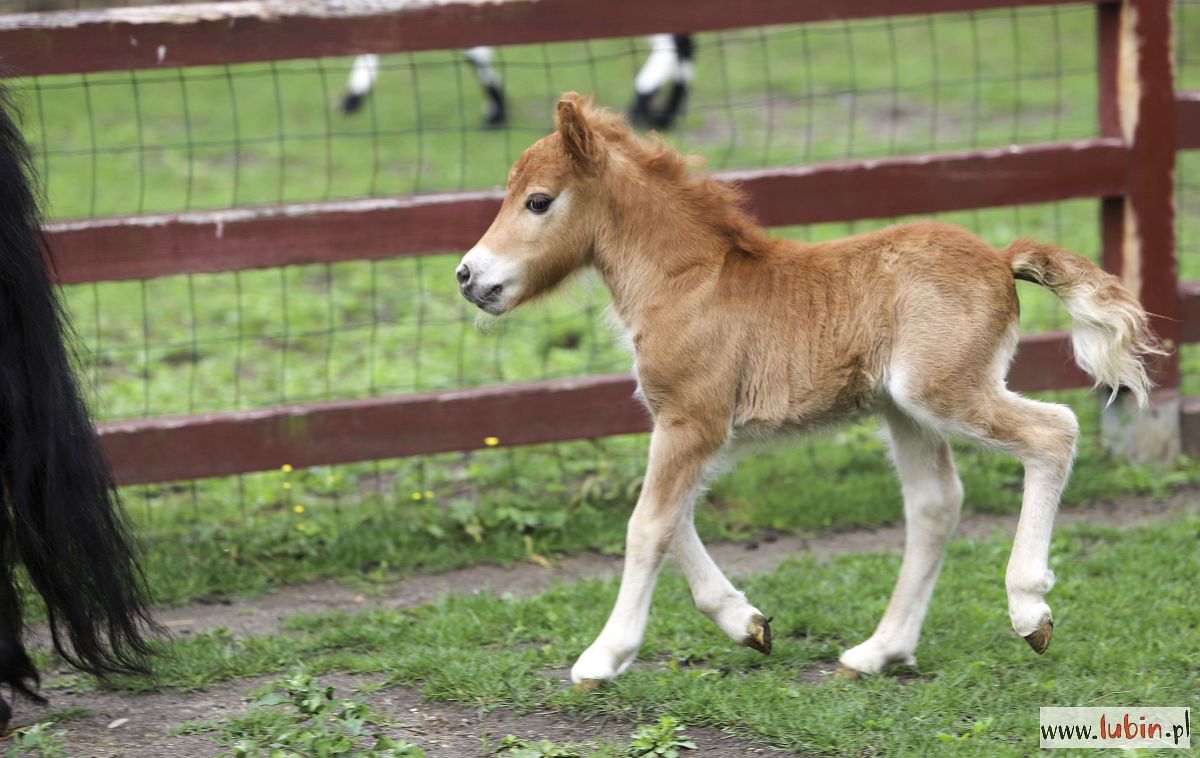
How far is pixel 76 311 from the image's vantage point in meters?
7.93

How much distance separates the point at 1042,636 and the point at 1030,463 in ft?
1.51

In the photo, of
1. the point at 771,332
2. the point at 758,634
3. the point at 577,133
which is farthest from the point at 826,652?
the point at 577,133

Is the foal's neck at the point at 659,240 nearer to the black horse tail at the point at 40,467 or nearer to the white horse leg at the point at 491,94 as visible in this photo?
the black horse tail at the point at 40,467

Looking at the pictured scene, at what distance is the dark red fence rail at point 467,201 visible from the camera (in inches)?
190

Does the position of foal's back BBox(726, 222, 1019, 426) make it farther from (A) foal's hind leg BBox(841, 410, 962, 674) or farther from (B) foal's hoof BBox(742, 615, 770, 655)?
(B) foal's hoof BBox(742, 615, 770, 655)

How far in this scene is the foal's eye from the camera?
12.5ft

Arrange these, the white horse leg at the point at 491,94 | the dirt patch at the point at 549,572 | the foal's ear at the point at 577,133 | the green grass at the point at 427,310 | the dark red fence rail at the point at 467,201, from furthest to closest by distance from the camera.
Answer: the white horse leg at the point at 491,94 → the green grass at the point at 427,310 → the dark red fence rail at the point at 467,201 → the dirt patch at the point at 549,572 → the foal's ear at the point at 577,133

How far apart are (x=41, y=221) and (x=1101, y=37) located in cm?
425

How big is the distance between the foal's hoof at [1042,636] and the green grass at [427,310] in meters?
1.69

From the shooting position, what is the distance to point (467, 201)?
16.6 ft

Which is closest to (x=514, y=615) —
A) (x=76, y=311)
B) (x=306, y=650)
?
(x=306, y=650)

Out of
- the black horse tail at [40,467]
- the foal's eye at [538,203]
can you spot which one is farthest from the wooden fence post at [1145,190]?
the black horse tail at [40,467]

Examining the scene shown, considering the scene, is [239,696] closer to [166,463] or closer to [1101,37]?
[166,463]

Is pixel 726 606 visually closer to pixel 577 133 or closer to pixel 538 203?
pixel 538 203
